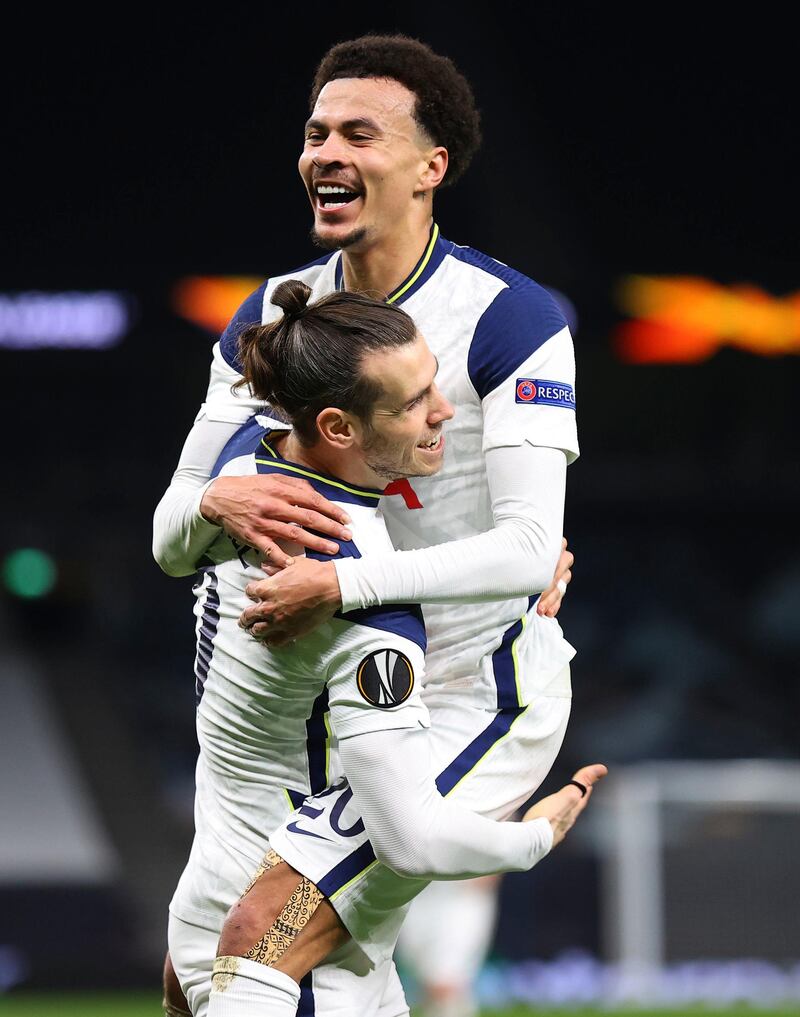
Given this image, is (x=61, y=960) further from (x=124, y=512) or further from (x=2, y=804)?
(x=124, y=512)

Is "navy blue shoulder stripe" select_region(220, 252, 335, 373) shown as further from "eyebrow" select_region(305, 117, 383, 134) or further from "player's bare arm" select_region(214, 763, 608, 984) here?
"player's bare arm" select_region(214, 763, 608, 984)

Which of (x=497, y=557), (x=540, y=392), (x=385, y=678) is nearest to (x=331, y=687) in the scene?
(x=385, y=678)

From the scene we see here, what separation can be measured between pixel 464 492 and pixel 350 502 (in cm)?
34

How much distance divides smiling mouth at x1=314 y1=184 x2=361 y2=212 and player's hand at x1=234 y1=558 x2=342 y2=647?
2.45ft

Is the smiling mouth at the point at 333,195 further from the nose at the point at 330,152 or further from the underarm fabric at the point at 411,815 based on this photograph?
the underarm fabric at the point at 411,815

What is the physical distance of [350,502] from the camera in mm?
2715

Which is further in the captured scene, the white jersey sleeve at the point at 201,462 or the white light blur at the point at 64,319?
the white light blur at the point at 64,319

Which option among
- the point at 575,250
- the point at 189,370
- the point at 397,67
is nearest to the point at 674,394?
the point at 575,250

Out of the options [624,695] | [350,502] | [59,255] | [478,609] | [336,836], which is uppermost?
[59,255]

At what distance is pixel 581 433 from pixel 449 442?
10354 mm

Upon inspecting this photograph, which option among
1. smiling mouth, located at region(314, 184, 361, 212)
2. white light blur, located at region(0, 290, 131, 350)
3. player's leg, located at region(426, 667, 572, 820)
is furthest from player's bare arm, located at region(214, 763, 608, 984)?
white light blur, located at region(0, 290, 131, 350)

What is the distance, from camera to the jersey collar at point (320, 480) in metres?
2.71

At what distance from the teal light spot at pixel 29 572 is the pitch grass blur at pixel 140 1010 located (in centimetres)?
441

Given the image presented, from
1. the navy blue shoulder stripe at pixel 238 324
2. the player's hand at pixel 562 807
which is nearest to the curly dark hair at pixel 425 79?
the navy blue shoulder stripe at pixel 238 324
